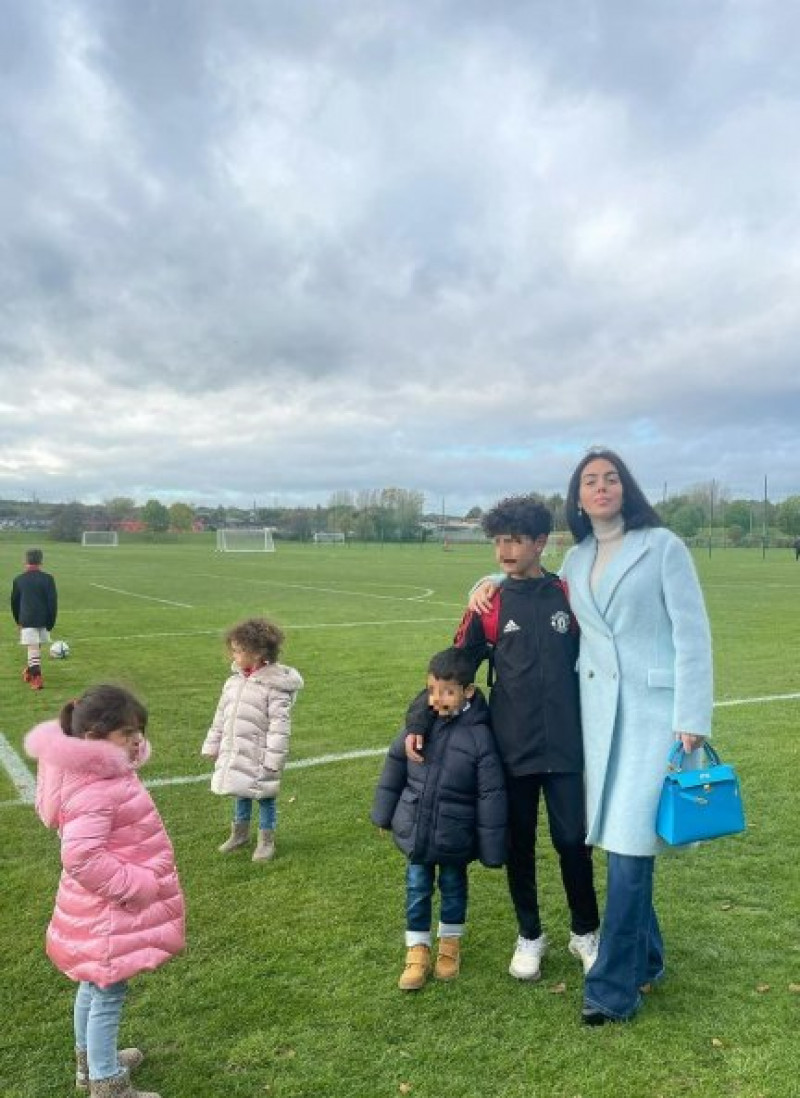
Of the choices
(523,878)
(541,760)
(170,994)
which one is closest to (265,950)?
(170,994)

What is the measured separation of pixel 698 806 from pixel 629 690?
1.58 ft

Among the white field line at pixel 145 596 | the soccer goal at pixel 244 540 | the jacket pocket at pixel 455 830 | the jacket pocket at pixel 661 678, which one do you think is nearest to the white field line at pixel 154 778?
the jacket pocket at pixel 455 830

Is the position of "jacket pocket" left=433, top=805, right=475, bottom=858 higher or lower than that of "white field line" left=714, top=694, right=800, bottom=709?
higher

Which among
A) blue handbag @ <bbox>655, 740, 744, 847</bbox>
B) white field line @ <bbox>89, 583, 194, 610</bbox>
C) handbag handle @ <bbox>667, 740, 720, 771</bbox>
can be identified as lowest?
white field line @ <bbox>89, 583, 194, 610</bbox>

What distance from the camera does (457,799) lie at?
12.2ft

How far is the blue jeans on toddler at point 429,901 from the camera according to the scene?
3.84 meters

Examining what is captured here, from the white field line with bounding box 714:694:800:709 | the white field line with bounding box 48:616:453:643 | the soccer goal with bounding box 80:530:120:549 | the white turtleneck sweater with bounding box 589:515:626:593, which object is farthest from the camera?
the soccer goal with bounding box 80:530:120:549

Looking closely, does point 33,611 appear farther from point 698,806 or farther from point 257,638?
point 698,806

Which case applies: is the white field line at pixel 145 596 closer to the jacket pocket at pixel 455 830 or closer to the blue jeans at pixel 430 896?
the blue jeans at pixel 430 896

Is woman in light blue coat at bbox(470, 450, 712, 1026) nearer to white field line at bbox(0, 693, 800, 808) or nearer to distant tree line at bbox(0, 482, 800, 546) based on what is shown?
white field line at bbox(0, 693, 800, 808)

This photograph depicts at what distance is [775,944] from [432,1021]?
1.71 metres

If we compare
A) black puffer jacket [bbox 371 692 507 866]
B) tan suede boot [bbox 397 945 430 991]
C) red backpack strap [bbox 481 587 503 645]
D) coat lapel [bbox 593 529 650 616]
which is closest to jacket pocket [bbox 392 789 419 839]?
black puffer jacket [bbox 371 692 507 866]

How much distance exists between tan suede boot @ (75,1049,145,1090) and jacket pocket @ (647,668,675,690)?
234cm

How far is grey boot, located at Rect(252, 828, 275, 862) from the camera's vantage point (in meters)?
5.22
